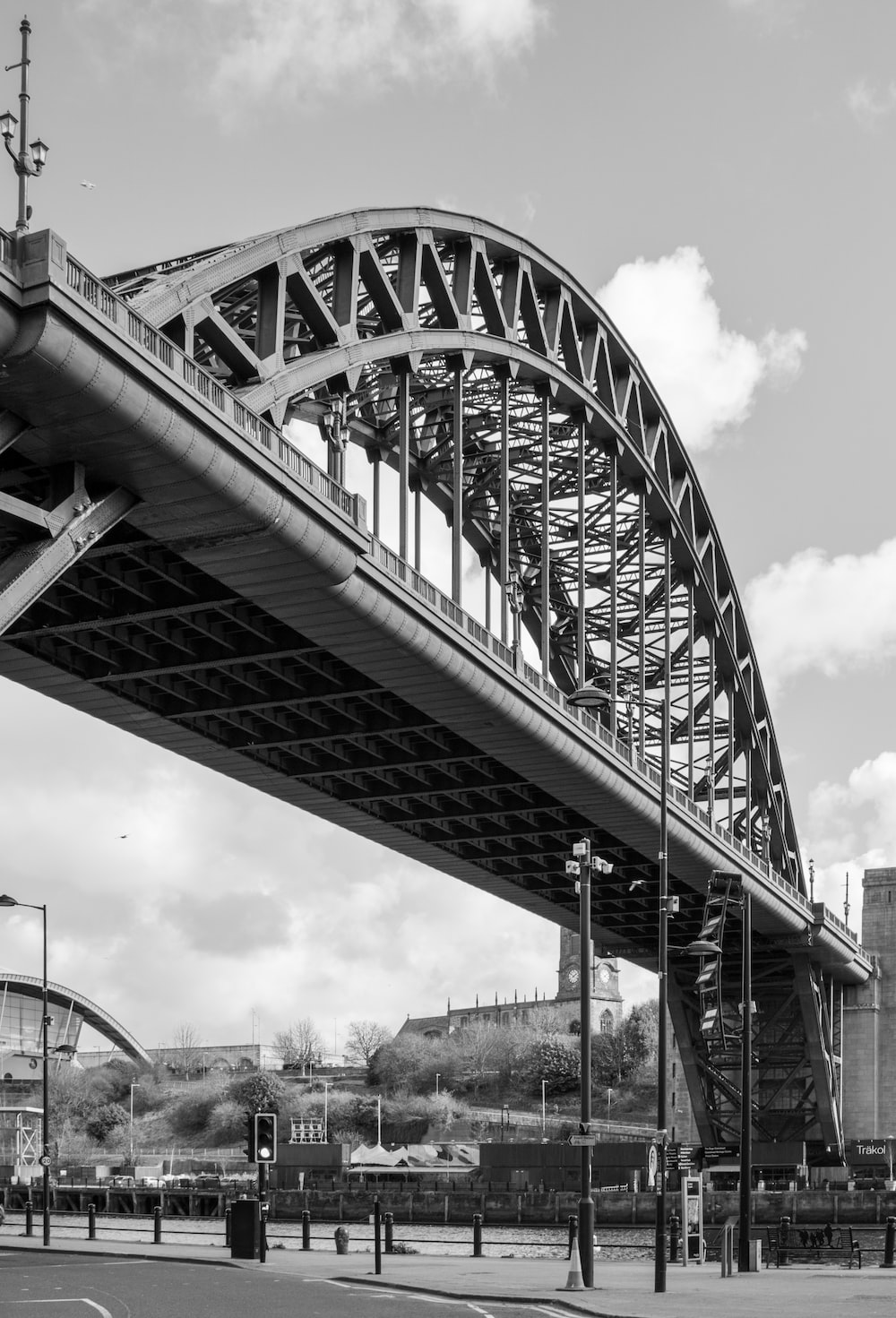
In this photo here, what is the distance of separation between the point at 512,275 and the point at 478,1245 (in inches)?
1279

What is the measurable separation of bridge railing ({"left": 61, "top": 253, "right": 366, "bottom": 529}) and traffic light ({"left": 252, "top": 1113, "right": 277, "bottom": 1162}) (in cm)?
1349

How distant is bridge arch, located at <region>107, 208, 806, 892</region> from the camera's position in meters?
41.2

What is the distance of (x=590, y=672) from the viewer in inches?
3927

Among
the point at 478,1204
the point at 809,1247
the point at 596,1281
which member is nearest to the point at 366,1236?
the point at 478,1204

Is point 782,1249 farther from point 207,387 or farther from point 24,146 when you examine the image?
point 24,146

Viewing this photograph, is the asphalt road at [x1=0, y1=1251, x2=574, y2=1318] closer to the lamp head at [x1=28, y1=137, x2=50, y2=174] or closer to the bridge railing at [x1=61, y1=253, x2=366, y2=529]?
the bridge railing at [x1=61, y1=253, x2=366, y2=529]

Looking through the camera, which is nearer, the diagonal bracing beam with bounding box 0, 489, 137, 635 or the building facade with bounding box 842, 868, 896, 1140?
the diagonal bracing beam with bounding box 0, 489, 137, 635

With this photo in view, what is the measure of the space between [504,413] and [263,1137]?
2946 centimetres

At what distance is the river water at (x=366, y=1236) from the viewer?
57.9 meters

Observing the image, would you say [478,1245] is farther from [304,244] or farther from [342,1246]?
[304,244]

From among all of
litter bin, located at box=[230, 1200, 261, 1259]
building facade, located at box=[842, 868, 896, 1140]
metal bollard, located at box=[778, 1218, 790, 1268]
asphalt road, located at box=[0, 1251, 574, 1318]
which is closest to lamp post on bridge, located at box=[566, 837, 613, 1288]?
asphalt road, located at box=[0, 1251, 574, 1318]

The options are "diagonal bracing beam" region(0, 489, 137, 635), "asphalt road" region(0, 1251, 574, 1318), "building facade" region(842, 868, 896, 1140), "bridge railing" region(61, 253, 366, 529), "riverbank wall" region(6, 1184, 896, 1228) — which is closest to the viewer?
"asphalt road" region(0, 1251, 574, 1318)

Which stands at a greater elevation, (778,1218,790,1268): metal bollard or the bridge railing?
the bridge railing

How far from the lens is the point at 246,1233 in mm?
42562
